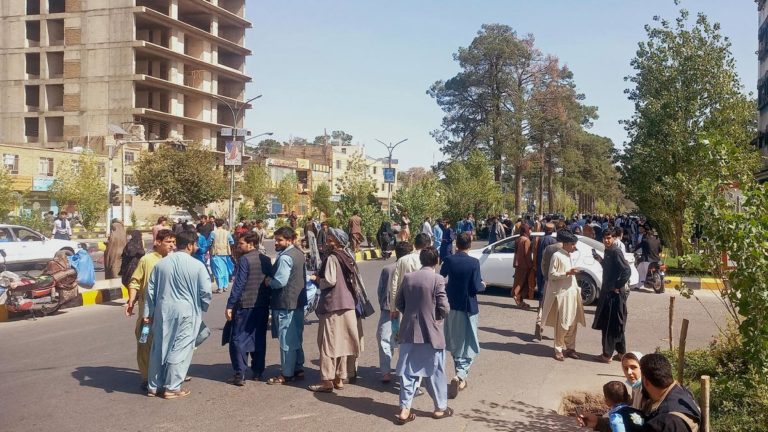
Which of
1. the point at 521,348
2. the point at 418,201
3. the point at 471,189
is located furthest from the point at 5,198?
the point at 521,348

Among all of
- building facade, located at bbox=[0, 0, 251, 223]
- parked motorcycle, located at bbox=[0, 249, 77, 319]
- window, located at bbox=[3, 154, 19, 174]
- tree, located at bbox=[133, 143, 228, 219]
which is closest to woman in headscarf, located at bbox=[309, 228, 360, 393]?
parked motorcycle, located at bbox=[0, 249, 77, 319]

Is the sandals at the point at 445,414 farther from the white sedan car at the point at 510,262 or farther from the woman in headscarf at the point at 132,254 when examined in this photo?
the white sedan car at the point at 510,262

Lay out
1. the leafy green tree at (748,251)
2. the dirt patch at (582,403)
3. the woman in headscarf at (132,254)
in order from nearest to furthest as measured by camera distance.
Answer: the leafy green tree at (748,251)
the dirt patch at (582,403)
the woman in headscarf at (132,254)

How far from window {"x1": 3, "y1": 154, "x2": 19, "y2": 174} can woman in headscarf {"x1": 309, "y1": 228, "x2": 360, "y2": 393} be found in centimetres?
4408

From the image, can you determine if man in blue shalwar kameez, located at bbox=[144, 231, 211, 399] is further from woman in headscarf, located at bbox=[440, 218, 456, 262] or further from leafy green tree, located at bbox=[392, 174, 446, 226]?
leafy green tree, located at bbox=[392, 174, 446, 226]

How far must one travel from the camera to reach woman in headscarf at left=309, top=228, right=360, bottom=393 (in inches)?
282

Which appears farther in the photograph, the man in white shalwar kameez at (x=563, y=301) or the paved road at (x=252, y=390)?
the man in white shalwar kameez at (x=563, y=301)

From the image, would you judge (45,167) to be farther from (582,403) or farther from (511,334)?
(582,403)

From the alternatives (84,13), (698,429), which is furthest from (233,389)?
(84,13)

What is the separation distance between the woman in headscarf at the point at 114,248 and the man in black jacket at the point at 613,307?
32.8ft

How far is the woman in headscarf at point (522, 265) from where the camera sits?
13305 mm

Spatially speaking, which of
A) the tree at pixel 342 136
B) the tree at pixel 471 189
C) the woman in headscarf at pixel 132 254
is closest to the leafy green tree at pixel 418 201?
the tree at pixel 471 189

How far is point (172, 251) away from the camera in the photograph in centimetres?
752

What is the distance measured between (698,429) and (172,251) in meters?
5.55
